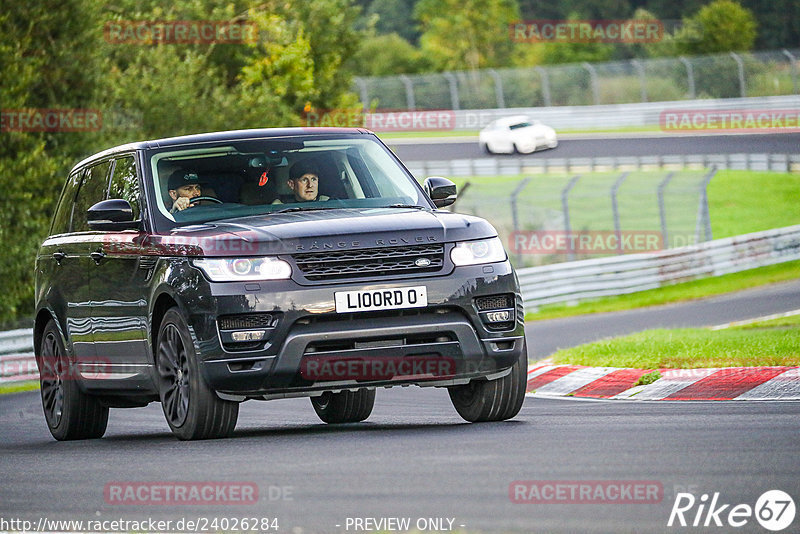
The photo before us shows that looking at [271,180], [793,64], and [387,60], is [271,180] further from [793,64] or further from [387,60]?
[387,60]

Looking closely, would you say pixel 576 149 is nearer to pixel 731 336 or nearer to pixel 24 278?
pixel 24 278

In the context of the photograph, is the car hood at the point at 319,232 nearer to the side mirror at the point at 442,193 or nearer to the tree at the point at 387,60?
the side mirror at the point at 442,193

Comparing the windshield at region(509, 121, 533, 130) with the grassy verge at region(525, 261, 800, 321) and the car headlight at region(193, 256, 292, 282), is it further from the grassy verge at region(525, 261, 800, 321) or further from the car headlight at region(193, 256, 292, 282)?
the car headlight at region(193, 256, 292, 282)

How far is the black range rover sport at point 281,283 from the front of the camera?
870 cm

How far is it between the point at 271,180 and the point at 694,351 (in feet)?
17.9

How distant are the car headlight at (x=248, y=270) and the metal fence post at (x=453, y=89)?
4877 centimetres

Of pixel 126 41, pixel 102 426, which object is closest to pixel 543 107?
pixel 126 41

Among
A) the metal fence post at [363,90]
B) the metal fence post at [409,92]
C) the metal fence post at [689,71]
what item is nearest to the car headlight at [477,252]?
the metal fence post at [689,71]

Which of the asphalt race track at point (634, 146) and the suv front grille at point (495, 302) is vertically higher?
the suv front grille at point (495, 302)

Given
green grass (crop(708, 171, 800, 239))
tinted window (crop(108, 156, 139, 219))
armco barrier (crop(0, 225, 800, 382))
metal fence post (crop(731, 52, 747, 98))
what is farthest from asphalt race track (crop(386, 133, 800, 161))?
tinted window (crop(108, 156, 139, 219))

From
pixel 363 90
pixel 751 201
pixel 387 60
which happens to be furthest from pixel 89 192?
pixel 387 60

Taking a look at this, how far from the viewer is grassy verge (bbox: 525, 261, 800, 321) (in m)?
30.7

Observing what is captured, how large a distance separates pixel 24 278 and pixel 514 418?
19401mm

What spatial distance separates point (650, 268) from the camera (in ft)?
107
